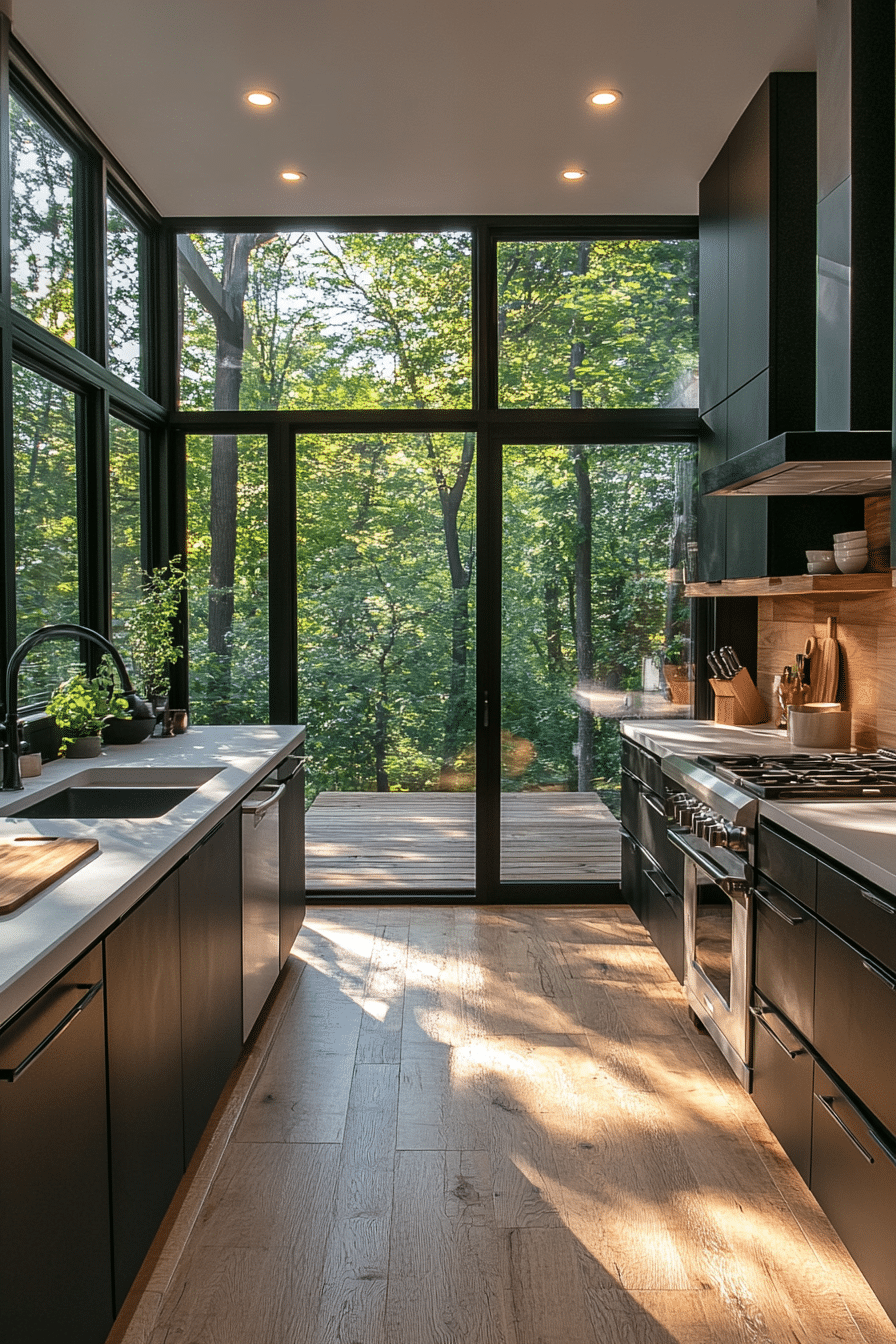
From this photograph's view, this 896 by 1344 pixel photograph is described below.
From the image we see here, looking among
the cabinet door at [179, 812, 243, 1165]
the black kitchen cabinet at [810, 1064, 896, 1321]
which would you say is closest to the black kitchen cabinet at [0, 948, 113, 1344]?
the cabinet door at [179, 812, 243, 1165]

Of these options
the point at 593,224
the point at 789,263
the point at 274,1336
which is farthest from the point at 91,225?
the point at 274,1336

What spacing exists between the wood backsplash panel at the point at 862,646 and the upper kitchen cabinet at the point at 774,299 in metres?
0.30

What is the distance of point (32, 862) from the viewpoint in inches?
71.1

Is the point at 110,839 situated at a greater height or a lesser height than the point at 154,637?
lesser

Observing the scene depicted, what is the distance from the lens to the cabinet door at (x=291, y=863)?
354cm

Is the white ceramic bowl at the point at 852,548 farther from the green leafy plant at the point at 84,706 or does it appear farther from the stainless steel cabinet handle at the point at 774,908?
the green leafy plant at the point at 84,706

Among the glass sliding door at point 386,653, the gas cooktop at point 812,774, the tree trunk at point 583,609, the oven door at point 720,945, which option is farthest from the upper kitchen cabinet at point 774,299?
the glass sliding door at point 386,653

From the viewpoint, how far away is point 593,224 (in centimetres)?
450

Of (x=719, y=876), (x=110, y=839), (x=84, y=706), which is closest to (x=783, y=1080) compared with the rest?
(x=719, y=876)

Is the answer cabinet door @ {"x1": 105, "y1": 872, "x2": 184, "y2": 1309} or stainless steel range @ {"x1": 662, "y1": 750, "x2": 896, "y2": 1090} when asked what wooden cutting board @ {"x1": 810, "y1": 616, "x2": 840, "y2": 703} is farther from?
cabinet door @ {"x1": 105, "y1": 872, "x2": 184, "y2": 1309}

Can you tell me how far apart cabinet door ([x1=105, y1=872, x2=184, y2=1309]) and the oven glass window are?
153 cm

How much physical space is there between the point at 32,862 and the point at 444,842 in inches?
120

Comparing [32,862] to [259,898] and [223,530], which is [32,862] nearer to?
[259,898]

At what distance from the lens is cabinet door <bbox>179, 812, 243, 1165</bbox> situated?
226cm
